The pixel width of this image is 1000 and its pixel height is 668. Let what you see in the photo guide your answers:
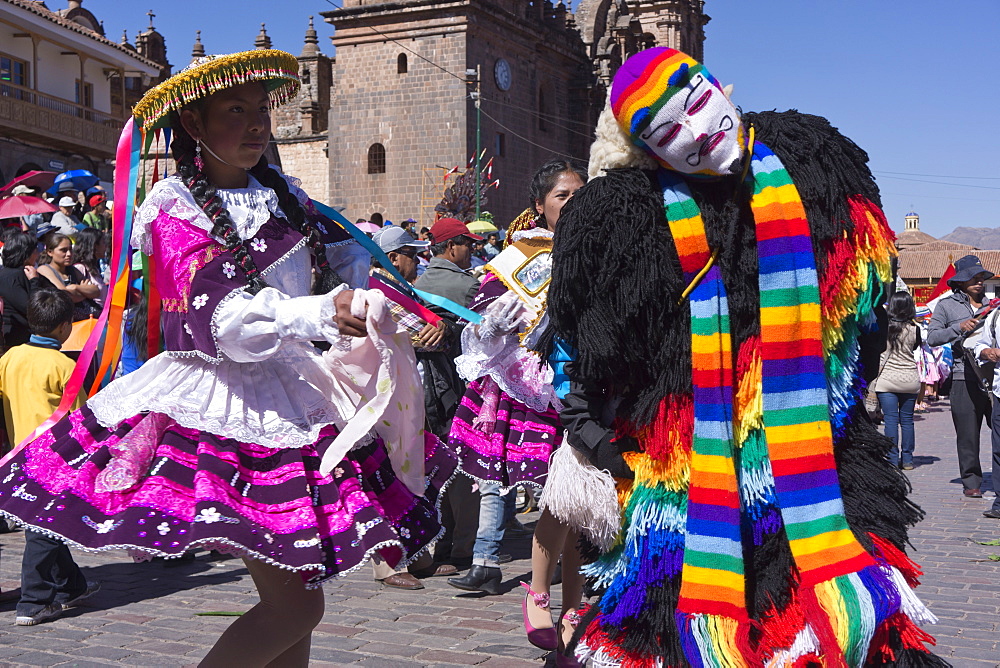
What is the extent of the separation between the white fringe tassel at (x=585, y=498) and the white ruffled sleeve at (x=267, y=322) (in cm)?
87

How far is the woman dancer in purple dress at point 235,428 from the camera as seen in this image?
8.67 feet

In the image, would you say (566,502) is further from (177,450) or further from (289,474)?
(177,450)

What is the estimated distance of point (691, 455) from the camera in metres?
2.67

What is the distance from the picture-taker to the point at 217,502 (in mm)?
2633

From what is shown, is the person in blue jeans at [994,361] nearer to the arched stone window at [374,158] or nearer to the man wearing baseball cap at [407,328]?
the man wearing baseball cap at [407,328]


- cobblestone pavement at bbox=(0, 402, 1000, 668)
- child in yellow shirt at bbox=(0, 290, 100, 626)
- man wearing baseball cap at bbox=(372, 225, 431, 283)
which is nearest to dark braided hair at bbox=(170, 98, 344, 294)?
cobblestone pavement at bbox=(0, 402, 1000, 668)

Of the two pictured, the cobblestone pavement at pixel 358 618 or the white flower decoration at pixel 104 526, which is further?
the cobblestone pavement at pixel 358 618

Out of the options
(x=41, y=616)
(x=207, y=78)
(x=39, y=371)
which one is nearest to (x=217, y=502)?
(x=207, y=78)

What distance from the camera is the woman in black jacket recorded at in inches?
295

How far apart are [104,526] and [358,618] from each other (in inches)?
112

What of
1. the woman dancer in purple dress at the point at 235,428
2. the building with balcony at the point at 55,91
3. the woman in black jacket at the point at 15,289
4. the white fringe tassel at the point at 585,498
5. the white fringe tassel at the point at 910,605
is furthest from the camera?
the building with balcony at the point at 55,91

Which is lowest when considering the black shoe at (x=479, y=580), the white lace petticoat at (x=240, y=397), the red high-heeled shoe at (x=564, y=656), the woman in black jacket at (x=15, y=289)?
the black shoe at (x=479, y=580)

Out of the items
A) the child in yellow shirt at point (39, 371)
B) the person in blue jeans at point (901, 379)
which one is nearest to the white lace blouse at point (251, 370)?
the child in yellow shirt at point (39, 371)

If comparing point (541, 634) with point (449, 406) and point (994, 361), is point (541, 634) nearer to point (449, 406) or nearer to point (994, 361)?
point (449, 406)
